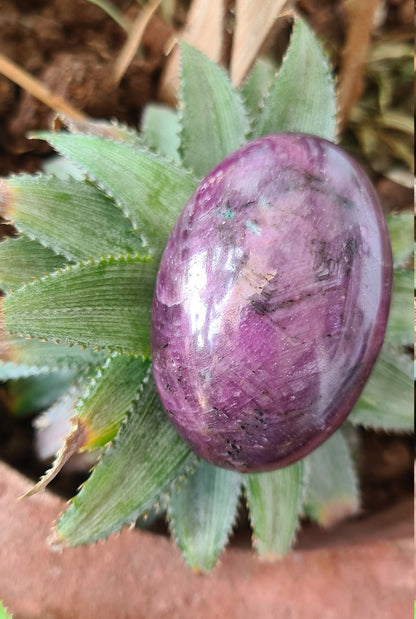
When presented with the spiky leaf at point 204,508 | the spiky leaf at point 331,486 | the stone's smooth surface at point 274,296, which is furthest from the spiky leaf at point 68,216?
the spiky leaf at point 331,486

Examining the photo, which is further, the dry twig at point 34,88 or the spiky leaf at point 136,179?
the dry twig at point 34,88

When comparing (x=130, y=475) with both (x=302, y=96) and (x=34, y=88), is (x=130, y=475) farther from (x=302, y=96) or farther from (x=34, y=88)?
(x=34, y=88)

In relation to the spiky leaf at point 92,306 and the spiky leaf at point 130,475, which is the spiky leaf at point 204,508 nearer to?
the spiky leaf at point 130,475

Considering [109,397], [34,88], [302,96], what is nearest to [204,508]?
[109,397]

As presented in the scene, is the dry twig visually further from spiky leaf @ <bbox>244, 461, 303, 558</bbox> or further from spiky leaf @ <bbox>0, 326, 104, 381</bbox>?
spiky leaf @ <bbox>244, 461, 303, 558</bbox>

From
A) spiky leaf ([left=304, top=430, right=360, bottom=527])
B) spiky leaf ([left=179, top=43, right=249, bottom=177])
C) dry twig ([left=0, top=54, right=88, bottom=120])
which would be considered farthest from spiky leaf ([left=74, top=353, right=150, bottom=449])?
dry twig ([left=0, top=54, right=88, bottom=120])

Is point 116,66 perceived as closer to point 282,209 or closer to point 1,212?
point 1,212

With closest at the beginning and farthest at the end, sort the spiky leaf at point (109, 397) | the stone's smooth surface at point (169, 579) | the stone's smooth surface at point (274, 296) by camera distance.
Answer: the stone's smooth surface at point (274, 296) < the spiky leaf at point (109, 397) < the stone's smooth surface at point (169, 579)
